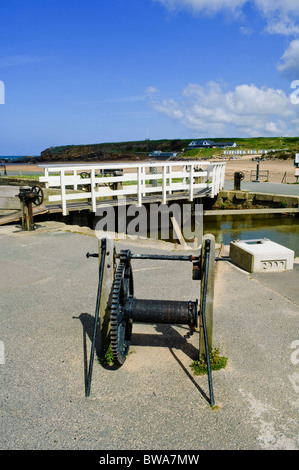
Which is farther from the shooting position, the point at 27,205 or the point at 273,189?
the point at 273,189

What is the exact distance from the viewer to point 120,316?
12.8 feet

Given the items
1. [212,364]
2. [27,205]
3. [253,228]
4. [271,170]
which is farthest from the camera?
[271,170]

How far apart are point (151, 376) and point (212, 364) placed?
25.0 inches

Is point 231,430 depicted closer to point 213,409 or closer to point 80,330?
point 213,409

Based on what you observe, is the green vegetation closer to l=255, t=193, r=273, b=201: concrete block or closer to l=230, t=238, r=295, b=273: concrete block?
l=230, t=238, r=295, b=273: concrete block

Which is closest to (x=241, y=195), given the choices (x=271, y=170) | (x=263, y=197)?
(x=263, y=197)

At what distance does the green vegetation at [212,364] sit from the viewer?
393 centimetres

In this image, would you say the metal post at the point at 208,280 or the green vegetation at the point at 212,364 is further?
the green vegetation at the point at 212,364

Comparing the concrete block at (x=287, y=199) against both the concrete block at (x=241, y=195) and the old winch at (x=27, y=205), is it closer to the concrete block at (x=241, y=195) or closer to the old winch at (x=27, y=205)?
the concrete block at (x=241, y=195)

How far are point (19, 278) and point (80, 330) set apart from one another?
247 cm

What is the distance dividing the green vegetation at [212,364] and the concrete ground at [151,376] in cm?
8

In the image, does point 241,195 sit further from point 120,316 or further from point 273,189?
point 120,316

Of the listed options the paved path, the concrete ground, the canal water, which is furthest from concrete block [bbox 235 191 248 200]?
the concrete ground

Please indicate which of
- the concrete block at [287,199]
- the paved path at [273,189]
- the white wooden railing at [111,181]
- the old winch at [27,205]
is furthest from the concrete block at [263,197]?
the old winch at [27,205]
